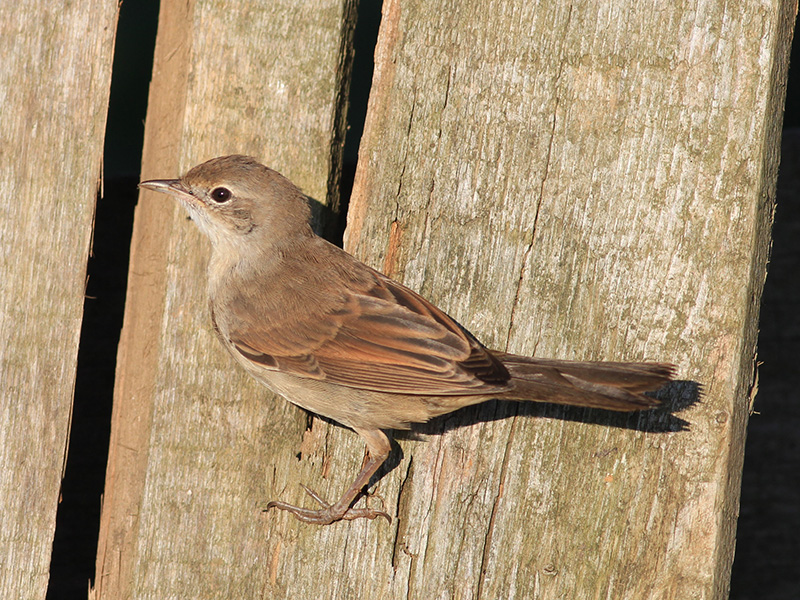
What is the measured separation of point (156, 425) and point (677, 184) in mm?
2396

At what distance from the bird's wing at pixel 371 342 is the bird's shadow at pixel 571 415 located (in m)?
0.21

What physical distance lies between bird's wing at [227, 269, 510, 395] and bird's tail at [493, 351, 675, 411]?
0.14 meters

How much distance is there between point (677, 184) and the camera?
10.4 ft

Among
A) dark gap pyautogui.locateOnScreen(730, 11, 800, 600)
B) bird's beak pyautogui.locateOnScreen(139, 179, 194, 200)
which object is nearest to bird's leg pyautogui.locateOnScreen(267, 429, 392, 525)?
bird's beak pyautogui.locateOnScreen(139, 179, 194, 200)

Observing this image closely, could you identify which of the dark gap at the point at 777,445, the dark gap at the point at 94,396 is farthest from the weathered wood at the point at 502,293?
the dark gap at the point at 777,445

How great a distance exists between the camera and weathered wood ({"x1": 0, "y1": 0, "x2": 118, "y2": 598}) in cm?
312

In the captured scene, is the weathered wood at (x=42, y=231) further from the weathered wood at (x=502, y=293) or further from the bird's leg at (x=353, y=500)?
the bird's leg at (x=353, y=500)

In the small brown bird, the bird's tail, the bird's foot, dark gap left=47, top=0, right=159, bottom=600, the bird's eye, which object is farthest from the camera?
dark gap left=47, top=0, right=159, bottom=600

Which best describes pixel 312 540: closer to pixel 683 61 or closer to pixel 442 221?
pixel 442 221

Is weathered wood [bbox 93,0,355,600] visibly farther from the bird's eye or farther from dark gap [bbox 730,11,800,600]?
dark gap [bbox 730,11,800,600]

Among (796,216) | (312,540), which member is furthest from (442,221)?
(796,216)

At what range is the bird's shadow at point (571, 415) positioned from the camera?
3092 millimetres

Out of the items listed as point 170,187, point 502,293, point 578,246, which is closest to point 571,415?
point 502,293

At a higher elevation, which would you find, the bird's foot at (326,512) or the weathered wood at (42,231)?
the weathered wood at (42,231)
